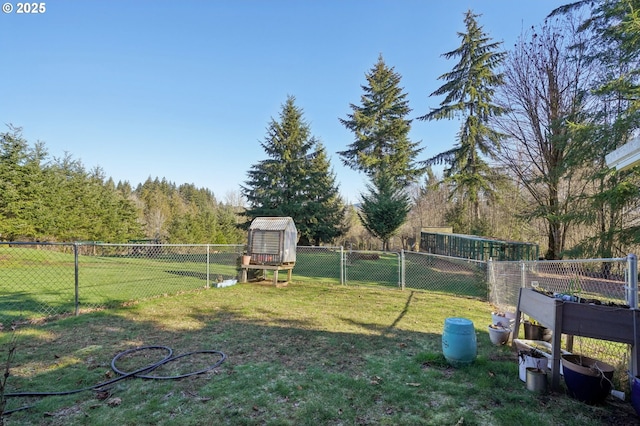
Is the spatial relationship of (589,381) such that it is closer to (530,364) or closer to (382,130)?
(530,364)

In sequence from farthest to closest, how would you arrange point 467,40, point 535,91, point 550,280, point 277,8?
point 467,40, point 535,91, point 277,8, point 550,280

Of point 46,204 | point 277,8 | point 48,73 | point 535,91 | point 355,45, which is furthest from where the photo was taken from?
point 46,204

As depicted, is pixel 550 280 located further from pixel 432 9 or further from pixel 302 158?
pixel 302 158

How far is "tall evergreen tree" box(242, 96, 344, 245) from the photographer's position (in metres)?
22.9

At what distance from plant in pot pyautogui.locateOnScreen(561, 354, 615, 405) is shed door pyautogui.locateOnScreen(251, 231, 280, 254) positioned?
25.5 ft

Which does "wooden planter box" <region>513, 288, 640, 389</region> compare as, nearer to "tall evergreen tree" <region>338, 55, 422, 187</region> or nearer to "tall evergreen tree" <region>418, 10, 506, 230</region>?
"tall evergreen tree" <region>418, 10, 506, 230</region>

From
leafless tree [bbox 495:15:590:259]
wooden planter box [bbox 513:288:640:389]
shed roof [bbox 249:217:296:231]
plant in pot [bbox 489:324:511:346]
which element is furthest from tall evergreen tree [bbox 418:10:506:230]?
wooden planter box [bbox 513:288:640:389]

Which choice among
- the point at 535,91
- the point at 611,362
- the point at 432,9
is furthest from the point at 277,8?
the point at 535,91

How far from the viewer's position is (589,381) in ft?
9.14

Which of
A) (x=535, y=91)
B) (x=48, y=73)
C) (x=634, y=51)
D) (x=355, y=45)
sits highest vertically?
(x=355, y=45)

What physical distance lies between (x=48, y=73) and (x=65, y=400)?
1020cm

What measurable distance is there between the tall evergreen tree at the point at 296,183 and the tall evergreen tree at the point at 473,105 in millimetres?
8863

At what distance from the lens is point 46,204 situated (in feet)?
58.2

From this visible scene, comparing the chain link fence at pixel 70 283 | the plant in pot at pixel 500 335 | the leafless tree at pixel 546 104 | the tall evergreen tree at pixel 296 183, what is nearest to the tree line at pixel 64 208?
the chain link fence at pixel 70 283
